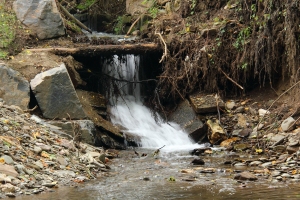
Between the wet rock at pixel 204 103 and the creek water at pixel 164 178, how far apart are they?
0.62 metres

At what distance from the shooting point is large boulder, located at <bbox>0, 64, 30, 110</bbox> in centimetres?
Result: 835

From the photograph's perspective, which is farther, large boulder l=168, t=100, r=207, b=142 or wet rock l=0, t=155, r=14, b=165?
large boulder l=168, t=100, r=207, b=142

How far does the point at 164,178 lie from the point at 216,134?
10.4 ft

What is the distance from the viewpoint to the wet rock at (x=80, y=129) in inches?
317

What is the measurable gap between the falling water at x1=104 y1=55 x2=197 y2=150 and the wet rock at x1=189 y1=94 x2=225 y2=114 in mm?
600

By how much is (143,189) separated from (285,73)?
5232 mm

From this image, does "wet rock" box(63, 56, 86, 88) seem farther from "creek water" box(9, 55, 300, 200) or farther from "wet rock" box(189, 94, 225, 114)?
"wet rock" box(189, 94, 225, 114)

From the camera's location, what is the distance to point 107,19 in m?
14.6

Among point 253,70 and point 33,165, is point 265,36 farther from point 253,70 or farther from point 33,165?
point 33,165

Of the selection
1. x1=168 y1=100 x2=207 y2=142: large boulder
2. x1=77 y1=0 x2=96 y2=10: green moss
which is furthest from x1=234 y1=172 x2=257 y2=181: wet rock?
x1=77 y1=0 x2=96 y2=10: green moss

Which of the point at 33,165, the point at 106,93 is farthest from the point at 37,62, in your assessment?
the point at 33,165

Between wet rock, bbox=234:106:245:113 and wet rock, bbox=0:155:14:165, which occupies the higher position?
wet rock, bbox=0:155:14:165

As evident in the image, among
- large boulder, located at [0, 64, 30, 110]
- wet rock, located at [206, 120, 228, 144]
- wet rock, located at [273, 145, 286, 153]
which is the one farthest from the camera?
wet rock, located at [206, 120, 228, 144]

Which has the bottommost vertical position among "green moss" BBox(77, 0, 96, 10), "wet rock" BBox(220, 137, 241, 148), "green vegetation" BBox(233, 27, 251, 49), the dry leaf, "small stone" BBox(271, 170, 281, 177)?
"wet rock" BBox(220, 137, 241, 148)
